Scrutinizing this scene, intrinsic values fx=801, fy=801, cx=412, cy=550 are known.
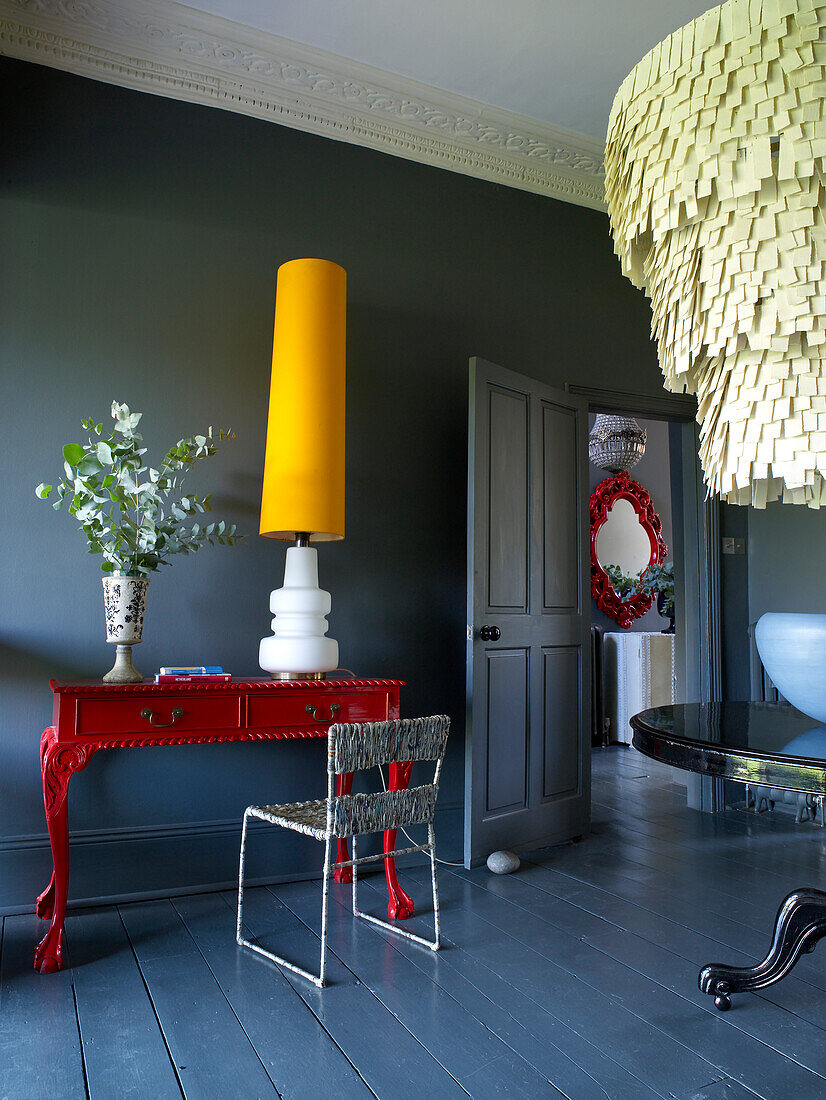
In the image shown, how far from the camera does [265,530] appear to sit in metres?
3.01

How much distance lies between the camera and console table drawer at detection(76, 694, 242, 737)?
2.53 m

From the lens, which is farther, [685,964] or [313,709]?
[313,709]

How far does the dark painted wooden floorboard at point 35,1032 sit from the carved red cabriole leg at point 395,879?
1040 millimetres

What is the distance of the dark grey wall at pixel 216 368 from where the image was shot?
118 inches

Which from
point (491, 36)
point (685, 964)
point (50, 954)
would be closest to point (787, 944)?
point (685, 964)

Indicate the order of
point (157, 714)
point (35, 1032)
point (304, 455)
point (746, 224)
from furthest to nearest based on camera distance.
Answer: point (304, 455)
point (157, 714)
point (35, 1032)
point (746, 224)

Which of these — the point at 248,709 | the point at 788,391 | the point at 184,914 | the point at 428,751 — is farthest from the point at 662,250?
the point at 184,914

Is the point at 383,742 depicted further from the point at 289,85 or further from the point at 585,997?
the point at 289,85

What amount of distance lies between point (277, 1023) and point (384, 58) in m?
3.57

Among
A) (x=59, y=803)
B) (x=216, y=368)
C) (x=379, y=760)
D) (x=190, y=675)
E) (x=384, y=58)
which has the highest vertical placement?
(x=384, y=58)

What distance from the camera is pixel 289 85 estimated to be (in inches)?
135

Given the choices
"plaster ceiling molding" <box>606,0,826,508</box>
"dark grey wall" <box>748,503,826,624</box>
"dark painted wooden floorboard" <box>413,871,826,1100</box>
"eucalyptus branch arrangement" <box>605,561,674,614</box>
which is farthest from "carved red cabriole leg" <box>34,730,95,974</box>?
"eucalyptus branch arrangement" <box>605,561,674,614</box>

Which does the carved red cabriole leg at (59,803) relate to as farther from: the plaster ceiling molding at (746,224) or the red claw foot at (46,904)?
the plaster ceiling molding at (746,224)

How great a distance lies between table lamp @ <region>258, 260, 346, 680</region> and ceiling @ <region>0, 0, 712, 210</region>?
93 centimetres
